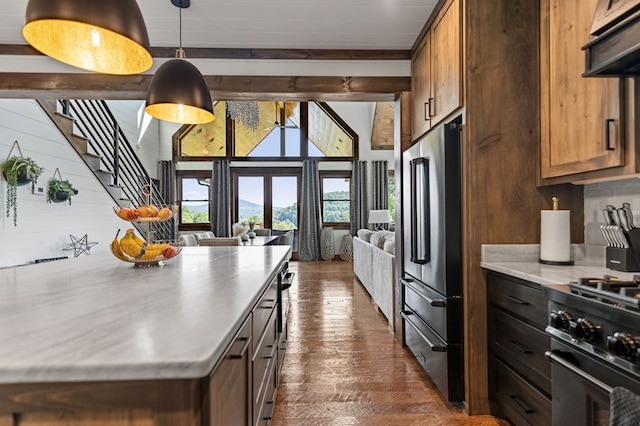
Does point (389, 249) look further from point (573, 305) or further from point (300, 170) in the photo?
point (300, 170)

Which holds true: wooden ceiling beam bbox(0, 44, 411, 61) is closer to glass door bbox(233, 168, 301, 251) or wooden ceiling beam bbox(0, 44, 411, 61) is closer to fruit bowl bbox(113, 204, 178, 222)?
fruit bowl bbox(113, 204, 178, 222)

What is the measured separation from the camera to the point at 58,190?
4297 millimetres

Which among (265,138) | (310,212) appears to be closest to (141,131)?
(265,138)

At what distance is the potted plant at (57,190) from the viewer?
4.27 m

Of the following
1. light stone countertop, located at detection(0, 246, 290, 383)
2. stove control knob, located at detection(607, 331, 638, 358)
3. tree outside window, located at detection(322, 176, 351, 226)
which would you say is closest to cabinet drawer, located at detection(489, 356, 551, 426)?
stove control knob, located at detection(607, 331, 638, 358)

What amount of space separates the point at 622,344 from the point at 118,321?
1475mm

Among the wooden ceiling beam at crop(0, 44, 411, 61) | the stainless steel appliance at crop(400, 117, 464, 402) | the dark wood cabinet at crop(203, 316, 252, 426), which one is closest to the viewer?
the dark wood cabinet at crop(203, 316, 252, 426)

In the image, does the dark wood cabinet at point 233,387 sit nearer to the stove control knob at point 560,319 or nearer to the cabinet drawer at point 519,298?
the stove control knob at point 560,319

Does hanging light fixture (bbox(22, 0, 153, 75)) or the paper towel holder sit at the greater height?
hanging light fixture (bbox(22, 0, 153, 75))

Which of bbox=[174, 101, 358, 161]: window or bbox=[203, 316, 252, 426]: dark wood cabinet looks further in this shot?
bbox=[174, 101, 358, 161]: window

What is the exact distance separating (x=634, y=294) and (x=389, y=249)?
2.80 metres

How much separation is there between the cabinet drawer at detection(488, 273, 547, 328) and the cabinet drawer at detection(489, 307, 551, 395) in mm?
46

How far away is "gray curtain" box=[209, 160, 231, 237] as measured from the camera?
29.9 ft

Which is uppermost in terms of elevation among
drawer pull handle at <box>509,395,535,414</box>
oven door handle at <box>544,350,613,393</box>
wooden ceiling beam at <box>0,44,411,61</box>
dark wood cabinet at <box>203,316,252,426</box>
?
wooden ceiling beam at <box>0,44,411,61</box>
